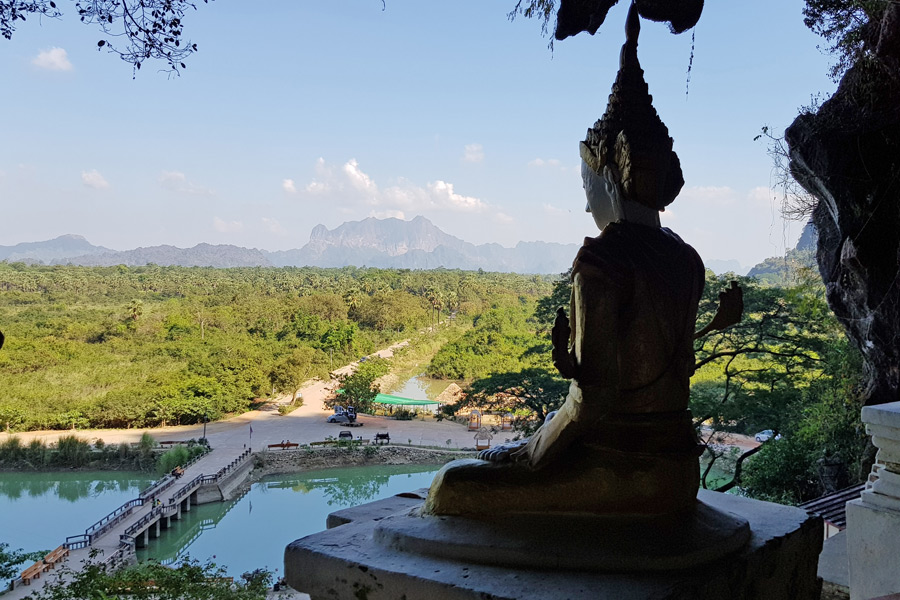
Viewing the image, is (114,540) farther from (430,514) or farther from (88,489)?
(430,514)

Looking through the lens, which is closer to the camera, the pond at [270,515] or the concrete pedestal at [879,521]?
the concrete pedestal at [879,521]

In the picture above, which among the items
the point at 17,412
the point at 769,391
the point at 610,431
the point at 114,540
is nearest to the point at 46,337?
the point at 17,412

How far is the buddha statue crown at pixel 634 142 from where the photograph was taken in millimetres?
2004

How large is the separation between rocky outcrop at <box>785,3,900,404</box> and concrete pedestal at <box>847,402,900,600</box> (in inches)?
199

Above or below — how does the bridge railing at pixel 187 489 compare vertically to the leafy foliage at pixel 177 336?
below

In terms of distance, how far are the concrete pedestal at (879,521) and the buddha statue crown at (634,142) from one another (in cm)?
145

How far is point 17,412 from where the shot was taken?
23.3 meters

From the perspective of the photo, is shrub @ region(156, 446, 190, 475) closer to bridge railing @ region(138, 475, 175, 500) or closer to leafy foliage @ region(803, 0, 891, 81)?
bridge railing @ region(138, 475, 175, 500)

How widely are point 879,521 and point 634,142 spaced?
2015 millimetres

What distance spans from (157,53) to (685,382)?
10.6 feet

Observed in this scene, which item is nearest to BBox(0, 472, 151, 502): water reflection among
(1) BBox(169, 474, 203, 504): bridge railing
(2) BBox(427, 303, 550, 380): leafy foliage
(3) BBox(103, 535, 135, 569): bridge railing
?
(1) BBox(169, 474, 203, 504): bridge railing

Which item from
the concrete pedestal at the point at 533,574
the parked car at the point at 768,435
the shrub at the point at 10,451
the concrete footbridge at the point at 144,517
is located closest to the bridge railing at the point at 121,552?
the concrete footbridge at the point at 144,517

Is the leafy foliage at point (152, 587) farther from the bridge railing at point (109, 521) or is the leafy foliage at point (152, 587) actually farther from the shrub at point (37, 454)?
the shrub at point (37, 454)

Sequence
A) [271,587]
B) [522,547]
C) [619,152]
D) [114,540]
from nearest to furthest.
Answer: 1. [522,547]
2. [619,152]
3. [271,587]
4. [114,540]
